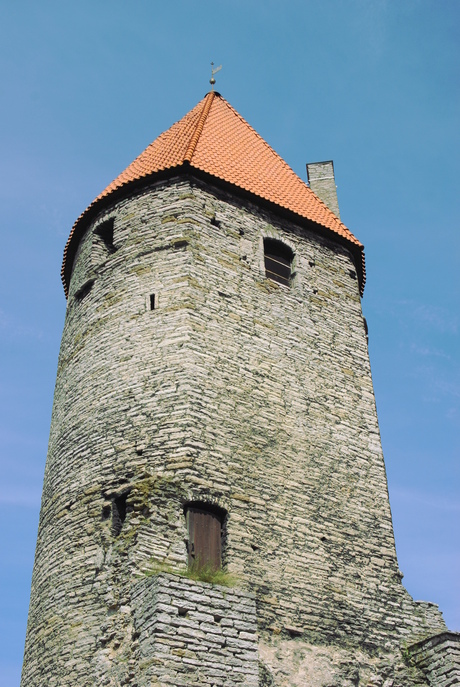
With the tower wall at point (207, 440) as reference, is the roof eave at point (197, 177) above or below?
above

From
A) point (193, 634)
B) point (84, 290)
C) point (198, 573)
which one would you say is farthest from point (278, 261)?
point (193, 634)

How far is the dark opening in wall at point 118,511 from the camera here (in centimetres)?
940

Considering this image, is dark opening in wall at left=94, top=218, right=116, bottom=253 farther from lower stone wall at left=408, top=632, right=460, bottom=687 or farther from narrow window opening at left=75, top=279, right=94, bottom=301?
lower stone wall at left=408, top=632, right=460, bottom=687

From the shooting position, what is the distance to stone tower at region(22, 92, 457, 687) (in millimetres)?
8570

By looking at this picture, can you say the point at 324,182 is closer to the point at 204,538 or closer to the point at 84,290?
the point at 84,290

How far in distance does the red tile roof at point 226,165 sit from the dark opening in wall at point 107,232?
0.40m

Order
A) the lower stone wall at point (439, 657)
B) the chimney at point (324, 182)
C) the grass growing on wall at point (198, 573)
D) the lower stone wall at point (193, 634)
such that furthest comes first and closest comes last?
the chimney at point (324, 182)
the lower stone wall at point (439, 657)
the grass growing on wall at point (198, 573)
the lower stone wall at point (193, 634)

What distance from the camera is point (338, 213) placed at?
15.0 m

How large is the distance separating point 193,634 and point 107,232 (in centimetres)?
695

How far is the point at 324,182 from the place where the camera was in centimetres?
1593

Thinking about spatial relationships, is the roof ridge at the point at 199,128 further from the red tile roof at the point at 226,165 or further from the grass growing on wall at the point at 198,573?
the grass growing on wall at the point at 198,573

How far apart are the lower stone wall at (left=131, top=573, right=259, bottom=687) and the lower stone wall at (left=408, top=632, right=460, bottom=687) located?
2550mm

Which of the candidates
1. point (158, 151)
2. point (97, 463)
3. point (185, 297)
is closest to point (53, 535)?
point (97, 463)

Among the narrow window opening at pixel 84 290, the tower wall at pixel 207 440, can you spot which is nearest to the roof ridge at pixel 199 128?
the tower wall at pixel 207 440
